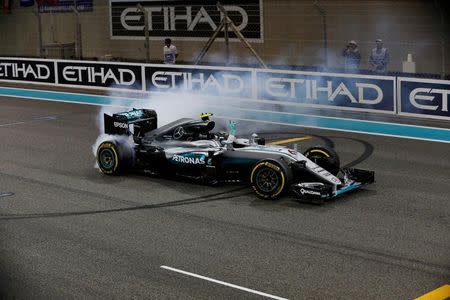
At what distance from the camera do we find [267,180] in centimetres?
1246

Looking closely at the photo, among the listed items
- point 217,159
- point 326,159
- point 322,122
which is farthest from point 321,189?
point 322,122

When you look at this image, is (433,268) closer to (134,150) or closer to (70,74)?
(134,150)

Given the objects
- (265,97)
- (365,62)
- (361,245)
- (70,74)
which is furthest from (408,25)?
(361,245)

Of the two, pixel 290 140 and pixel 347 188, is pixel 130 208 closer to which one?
pixel 347 188

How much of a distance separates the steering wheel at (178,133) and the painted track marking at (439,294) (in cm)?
591

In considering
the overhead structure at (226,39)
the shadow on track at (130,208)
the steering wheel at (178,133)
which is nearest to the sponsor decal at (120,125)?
the steering wheel at (178,133)

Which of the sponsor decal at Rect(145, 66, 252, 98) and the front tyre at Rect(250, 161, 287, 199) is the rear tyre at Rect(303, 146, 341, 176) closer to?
the front tyre at Rect(250, 161, 287, 199)

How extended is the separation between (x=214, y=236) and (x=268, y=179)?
179cm

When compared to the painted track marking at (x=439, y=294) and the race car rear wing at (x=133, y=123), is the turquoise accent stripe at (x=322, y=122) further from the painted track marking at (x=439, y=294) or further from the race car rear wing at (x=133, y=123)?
the painted track marking at (x=439, y=294)

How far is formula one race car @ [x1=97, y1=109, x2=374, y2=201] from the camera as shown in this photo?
12375mm

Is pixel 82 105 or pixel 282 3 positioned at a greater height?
pixel 282 3

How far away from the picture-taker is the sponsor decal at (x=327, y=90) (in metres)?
19.9

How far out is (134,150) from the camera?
14.2 m

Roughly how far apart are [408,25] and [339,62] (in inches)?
98.5
